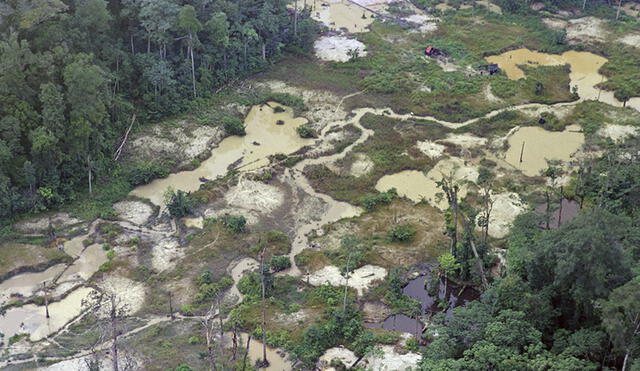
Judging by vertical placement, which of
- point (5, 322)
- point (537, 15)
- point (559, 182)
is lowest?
point (5, 322)

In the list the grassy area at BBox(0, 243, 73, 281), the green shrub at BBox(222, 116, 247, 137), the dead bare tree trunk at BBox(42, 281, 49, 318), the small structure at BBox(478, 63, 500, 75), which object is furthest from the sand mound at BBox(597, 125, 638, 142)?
the dead bare tree trunk at BBox(42, 281, 49, 318)

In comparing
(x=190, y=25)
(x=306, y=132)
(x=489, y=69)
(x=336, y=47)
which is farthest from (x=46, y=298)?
(x=489, y=69)

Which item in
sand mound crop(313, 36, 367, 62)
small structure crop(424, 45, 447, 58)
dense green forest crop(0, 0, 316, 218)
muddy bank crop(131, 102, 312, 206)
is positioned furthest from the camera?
small structure crop(424, 45, 447, 58)

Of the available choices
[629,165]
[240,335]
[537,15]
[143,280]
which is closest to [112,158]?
[143,280]

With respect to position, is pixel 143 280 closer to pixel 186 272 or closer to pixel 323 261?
pixel 186 272

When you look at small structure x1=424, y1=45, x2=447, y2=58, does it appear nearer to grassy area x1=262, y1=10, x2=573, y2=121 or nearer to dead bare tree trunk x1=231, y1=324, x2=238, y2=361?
grassy area x1=262, y1=10, x2=573, y2=121

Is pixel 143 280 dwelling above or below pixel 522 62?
below

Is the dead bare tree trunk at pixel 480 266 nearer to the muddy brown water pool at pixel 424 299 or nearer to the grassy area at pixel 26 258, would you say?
the muddy brown water pool at pixel 424 299
